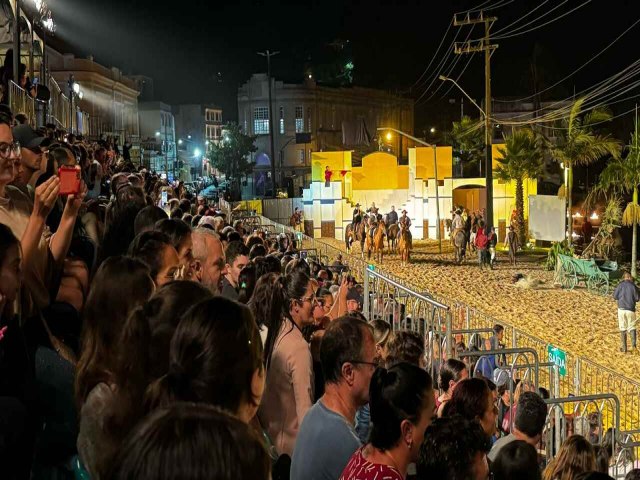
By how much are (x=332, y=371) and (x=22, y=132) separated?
3.89 meters

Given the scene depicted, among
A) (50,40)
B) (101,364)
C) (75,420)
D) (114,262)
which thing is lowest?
(75,420)

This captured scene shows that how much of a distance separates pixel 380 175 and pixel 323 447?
42.7 metres

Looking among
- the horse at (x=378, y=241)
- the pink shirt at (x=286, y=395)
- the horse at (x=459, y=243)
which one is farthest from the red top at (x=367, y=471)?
the horse at (x=378, y=241)

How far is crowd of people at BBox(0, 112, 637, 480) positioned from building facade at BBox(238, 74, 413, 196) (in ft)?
211

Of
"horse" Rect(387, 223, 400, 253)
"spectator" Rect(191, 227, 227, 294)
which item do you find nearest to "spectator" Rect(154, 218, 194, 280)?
"spectator" Rect(191, 227, 227, 294)

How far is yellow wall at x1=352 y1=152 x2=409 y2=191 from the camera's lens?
46094mm

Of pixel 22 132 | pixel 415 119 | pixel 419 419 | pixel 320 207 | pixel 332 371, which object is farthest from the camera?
pixel 415 119

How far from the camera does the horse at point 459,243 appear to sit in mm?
34594

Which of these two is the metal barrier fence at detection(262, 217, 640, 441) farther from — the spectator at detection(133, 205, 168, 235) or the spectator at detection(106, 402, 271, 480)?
the spectator at detection(106, 402, 271, 480)

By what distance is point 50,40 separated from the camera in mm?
46938

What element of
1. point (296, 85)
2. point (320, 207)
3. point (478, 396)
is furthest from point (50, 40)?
point (478, 396)

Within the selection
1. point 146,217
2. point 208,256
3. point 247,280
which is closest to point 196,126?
point 247,280

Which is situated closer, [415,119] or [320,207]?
[320,207]

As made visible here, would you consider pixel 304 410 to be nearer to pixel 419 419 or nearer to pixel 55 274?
pixel 419 419
